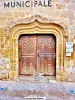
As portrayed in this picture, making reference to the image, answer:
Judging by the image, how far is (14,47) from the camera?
6914mm

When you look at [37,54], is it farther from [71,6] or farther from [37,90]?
[71,6]

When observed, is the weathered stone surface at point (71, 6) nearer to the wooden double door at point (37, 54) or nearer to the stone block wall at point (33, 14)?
the stone block wall at point (33, 14)

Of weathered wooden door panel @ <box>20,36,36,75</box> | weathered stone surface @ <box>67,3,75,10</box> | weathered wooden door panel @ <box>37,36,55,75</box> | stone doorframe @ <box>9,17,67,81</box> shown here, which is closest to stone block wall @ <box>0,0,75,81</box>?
weathered stone surface @ <box>67,3,75,10</box>

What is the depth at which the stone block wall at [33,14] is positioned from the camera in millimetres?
6668

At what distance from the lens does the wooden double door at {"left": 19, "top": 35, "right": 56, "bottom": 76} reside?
7078 mm

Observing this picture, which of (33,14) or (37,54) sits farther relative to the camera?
(37,54)

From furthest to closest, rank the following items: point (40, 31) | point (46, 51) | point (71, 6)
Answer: point (46, 51) < point (40, 31) < point (71, 6)

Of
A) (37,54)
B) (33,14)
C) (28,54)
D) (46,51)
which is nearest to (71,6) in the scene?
(33,14)

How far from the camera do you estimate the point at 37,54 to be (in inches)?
280

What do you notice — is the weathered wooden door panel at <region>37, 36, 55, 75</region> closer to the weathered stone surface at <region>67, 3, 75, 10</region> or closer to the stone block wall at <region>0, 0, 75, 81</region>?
the stone block wall at <region>0, 0, 75, 81</region>

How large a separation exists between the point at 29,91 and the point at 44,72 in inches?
63.6

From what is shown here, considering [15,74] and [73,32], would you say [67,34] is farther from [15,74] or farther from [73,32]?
[15,74]

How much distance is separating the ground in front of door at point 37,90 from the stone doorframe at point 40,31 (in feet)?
2.04

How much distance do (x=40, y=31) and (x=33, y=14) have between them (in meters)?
0.70
